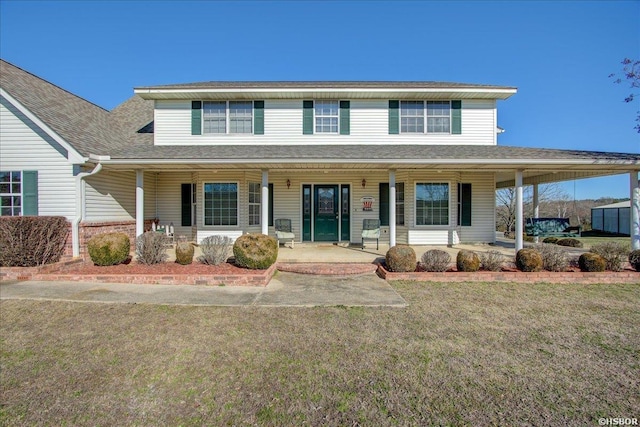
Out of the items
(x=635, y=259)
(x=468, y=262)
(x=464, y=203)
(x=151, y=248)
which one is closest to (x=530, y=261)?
(x=468, y=262)

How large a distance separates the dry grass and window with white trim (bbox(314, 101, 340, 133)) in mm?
7999

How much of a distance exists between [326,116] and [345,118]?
722 mm

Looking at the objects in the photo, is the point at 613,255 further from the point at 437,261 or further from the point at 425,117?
the point at 425,117

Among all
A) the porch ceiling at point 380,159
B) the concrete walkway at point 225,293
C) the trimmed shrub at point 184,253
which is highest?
the porch ceiling at point 380,159

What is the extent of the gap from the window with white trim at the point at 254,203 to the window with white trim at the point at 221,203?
1.75 feet

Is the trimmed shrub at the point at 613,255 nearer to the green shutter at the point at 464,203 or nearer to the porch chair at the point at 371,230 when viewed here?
the green shutter at the point at 464,203

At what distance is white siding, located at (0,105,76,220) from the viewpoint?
884cm

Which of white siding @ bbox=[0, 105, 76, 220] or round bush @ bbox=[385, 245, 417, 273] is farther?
white siding @ bbox=[0, 105, 76, 220]

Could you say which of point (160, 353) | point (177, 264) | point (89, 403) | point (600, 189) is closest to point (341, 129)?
point (177, 264)

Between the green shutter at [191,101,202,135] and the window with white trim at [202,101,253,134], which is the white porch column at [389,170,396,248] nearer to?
the window with white trim at [202,101,253,134]

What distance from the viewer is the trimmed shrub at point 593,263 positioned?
7.53 meters

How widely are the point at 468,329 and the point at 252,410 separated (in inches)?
128

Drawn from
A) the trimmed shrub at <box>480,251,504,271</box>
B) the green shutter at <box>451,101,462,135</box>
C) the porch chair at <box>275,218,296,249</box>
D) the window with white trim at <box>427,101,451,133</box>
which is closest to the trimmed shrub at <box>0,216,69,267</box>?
the porch chair at <box>275,218,296,249</box>

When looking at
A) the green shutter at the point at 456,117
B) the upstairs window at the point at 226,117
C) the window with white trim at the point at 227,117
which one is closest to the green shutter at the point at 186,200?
the upstairs window at the point at 226,117
